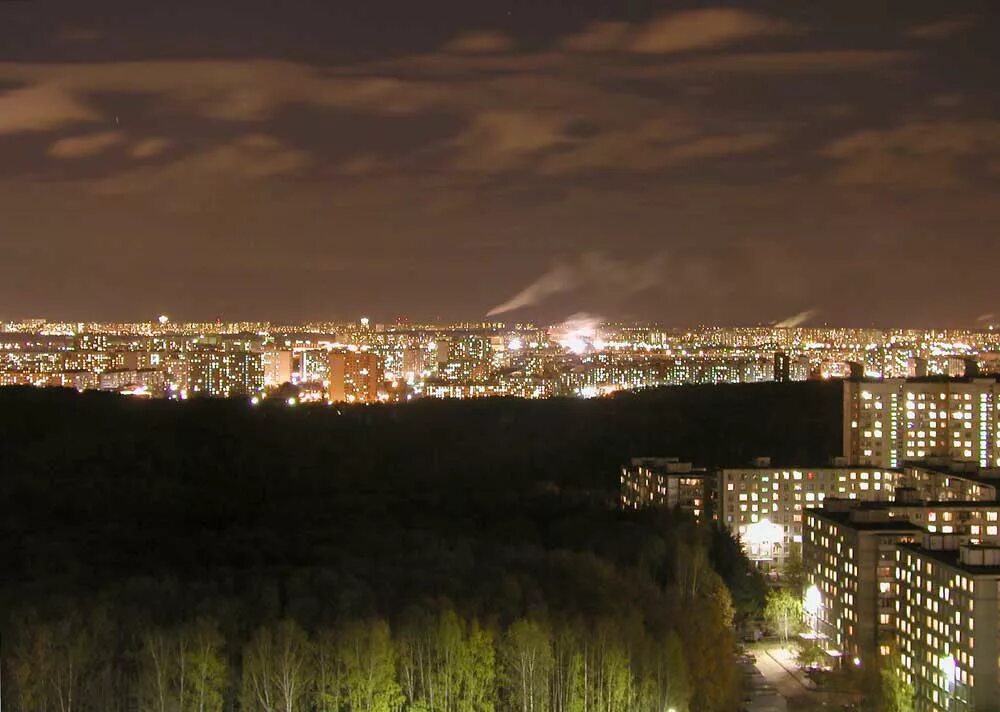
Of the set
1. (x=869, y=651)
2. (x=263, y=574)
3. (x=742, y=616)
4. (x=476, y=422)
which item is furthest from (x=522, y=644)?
(x=476, y=422)

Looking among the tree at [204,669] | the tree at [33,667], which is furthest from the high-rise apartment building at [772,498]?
the tree at [33,667]

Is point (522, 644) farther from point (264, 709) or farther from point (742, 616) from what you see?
point (742, 616)

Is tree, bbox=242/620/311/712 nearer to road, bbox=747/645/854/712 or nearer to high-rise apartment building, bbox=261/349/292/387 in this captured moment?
road, bbox=747/645/854/712

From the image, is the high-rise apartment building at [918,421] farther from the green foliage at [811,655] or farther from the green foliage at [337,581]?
the green foliage at [811,655]

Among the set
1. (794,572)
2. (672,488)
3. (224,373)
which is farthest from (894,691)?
(224,373)

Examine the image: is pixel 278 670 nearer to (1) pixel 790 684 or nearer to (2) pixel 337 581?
(2) pixel 337 581

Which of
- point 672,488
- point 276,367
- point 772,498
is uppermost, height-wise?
point 276,367
